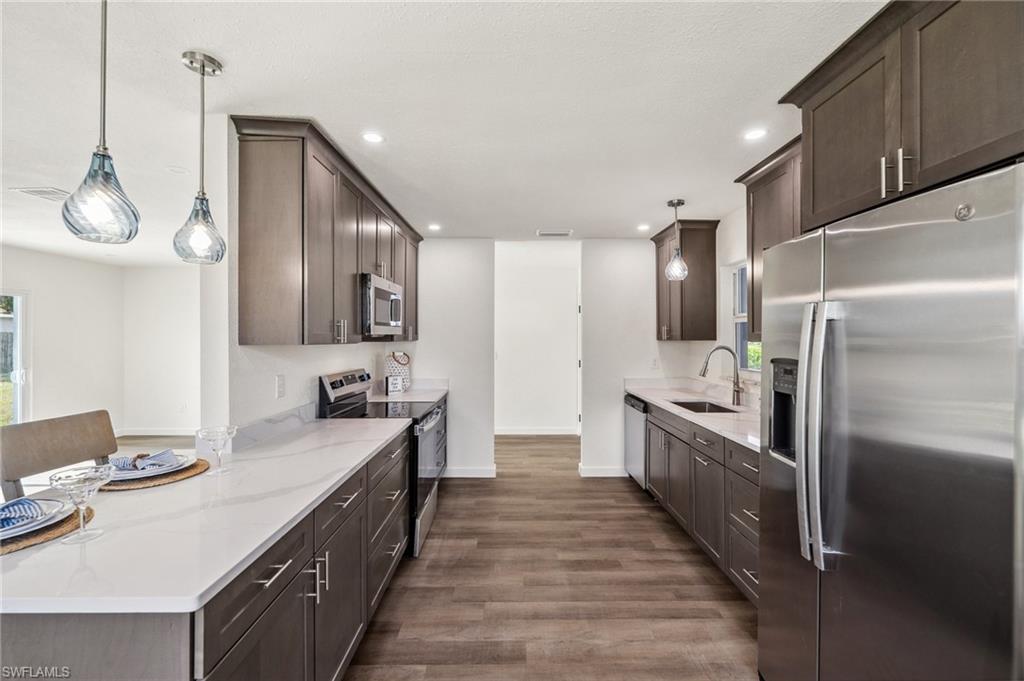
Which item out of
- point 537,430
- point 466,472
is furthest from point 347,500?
point 537,430

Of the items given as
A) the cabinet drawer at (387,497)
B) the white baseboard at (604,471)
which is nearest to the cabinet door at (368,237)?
the cabinet drawer at (387,497)

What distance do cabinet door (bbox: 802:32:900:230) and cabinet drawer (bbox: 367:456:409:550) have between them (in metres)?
2.28

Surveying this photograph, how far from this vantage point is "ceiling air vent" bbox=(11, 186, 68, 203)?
3320 millimetres

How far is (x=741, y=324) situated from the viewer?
12.9 feet

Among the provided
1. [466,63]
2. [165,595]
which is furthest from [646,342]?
[165,595]

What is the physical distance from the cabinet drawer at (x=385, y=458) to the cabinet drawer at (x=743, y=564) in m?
1.94

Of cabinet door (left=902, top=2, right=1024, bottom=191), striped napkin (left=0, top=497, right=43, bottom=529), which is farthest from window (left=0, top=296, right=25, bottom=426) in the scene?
cabinet door (left=902, top=2, right=1024, bottom=191)

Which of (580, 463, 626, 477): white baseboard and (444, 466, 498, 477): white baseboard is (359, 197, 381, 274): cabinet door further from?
(580, 463, 626, 477): white baseboard

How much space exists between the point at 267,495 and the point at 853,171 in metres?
2.30

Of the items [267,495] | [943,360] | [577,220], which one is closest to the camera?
[943,360]

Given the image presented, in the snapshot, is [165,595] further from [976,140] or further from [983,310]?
[976,140]

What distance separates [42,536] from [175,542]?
35 centimetres

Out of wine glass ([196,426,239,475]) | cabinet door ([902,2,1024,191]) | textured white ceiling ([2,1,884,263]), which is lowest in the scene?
wine glass ([196,426,239,475])

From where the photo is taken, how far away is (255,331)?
2174mm
